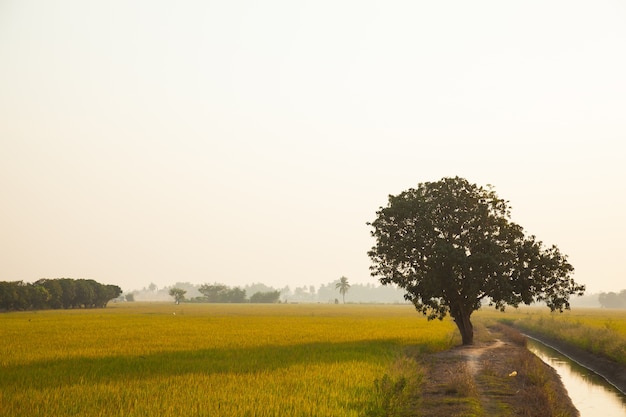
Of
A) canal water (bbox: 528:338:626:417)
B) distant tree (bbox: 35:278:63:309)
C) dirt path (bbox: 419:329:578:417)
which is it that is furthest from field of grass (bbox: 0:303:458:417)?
distant tree (bbox: 35:278:63:309)

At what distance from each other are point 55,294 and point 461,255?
115m

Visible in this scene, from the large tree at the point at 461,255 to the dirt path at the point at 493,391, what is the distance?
7.33 meters

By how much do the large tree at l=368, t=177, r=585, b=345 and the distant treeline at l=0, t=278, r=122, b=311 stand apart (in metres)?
94.2

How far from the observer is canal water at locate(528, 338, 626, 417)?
20172 millimetres

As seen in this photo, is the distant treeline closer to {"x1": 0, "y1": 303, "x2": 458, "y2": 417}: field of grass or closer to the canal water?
{"x1": 0, "y1": 303, "x2": 458, "y2": 417}: field of grass

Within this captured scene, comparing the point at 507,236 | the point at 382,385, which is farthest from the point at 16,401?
the point at 507,236

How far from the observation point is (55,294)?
12425 centimetres

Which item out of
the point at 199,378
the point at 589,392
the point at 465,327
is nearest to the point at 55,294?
the point at 465,327

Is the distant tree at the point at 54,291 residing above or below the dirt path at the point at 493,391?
above

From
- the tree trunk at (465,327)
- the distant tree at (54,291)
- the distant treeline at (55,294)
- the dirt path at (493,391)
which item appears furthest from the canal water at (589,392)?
the distant tree at (54,291)

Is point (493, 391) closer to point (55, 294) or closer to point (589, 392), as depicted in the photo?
point (589, 392)

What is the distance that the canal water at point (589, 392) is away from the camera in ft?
66.2

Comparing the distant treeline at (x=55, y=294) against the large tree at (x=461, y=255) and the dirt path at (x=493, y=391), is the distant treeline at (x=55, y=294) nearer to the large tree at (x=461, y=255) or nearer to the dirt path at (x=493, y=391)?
the large tree at (x=461, y=255)

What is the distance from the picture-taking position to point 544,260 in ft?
119
